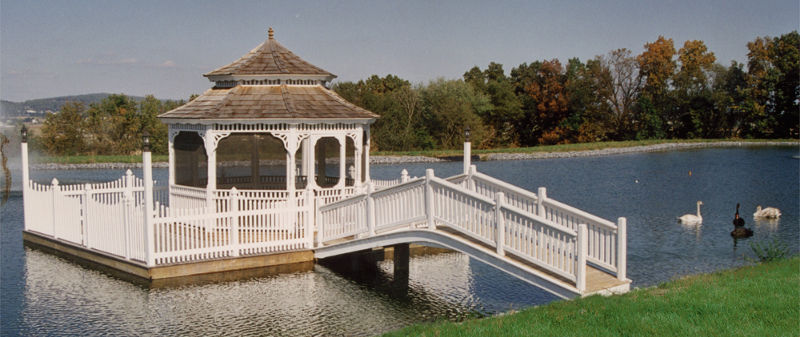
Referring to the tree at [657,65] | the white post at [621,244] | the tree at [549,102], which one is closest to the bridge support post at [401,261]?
the white post at [621,244]

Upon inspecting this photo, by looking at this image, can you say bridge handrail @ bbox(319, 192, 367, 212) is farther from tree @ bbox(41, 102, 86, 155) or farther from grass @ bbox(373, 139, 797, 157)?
tree @ bbox(41, 102, 86, 155)

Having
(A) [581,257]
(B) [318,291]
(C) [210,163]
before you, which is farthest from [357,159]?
(A) [581,257]

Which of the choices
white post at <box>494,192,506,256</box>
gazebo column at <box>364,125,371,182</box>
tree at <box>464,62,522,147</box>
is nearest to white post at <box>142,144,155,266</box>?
gazebo column at <box>364,125,371,182</box>

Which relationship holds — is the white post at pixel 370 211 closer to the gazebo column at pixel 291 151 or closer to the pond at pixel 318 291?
the pond at pixel 318 291

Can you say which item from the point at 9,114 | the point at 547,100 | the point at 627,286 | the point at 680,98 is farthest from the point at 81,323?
the point at 680,98

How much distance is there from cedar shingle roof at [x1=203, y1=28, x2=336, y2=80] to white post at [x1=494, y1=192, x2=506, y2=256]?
27.5 feet

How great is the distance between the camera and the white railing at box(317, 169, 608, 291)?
12070 millimetres

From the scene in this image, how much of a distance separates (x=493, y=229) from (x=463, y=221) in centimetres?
68

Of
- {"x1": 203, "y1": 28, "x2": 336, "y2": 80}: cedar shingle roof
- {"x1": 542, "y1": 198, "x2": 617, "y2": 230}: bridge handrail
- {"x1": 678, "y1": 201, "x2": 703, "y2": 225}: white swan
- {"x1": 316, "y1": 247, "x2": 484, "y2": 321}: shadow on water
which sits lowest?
{"x1": 316, "y1": 247, "x2": 484, "y2": 321}: shadow on water

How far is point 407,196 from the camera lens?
14781 millimetres

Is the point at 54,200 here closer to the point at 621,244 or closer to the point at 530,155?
the point at 621,244

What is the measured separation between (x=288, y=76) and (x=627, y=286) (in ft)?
35.9

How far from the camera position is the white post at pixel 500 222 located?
12781 mm

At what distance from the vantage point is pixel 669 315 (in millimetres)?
9672
